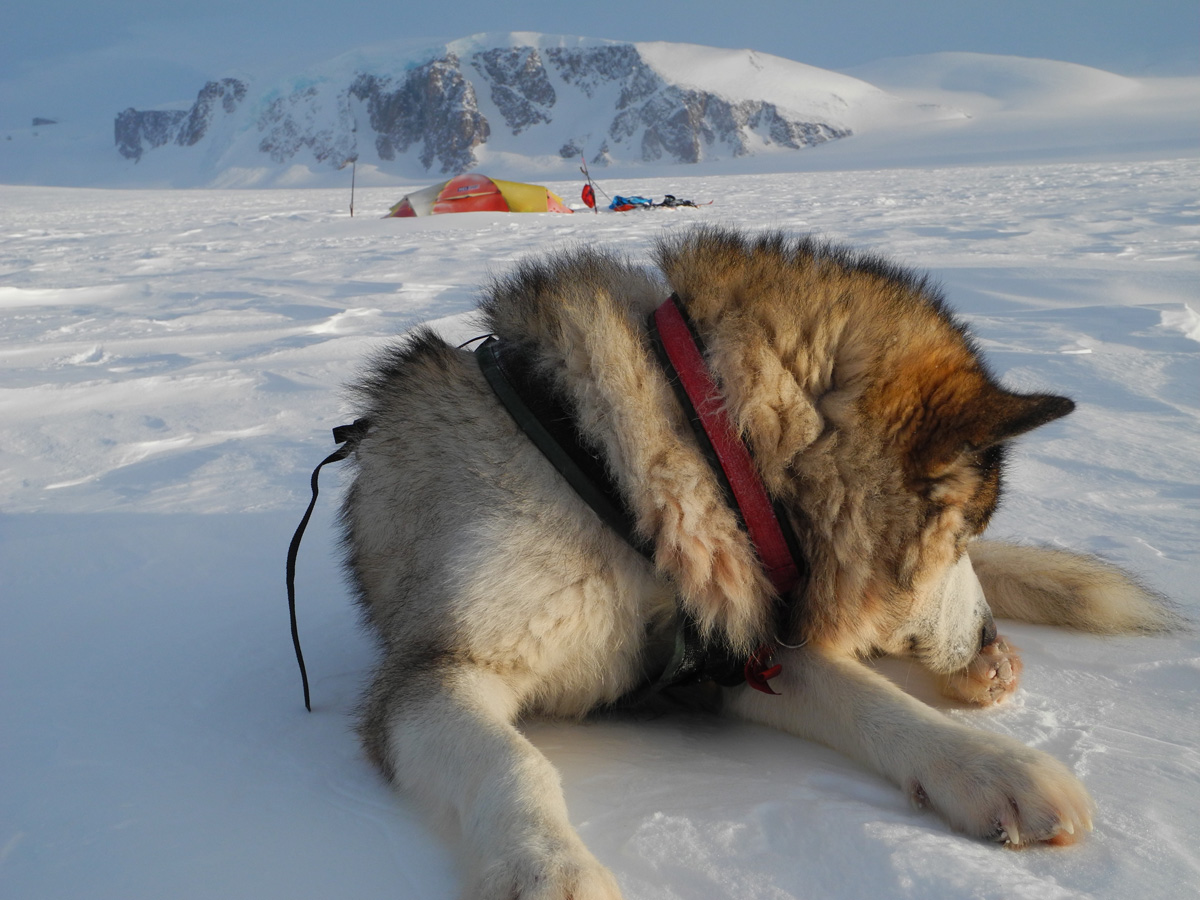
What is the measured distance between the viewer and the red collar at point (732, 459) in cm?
175

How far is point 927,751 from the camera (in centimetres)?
159

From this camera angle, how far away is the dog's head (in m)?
1.73

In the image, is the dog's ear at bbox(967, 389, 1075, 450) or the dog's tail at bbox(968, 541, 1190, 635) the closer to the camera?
the dog's ear at bbox(967, 389, 1075, 450)

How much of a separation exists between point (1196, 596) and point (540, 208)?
2027 cm

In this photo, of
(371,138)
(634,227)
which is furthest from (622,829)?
(371,138)

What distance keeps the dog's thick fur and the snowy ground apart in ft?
0.40

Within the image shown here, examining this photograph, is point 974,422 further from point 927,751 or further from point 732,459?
point 927,751

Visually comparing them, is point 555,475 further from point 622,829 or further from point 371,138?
point 371,138

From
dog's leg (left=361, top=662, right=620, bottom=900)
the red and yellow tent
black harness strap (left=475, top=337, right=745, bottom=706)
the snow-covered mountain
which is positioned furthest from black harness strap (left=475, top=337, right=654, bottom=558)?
the snow-covered mountain

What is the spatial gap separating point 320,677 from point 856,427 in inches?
59.6

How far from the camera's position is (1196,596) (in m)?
2.36

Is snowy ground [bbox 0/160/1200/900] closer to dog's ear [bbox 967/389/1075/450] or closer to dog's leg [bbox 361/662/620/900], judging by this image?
dog's leg [bbox 361/662/620/900]

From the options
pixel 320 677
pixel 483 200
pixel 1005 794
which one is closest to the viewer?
pixel 1005 794

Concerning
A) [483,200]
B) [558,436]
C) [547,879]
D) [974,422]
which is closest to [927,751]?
[974,422]
